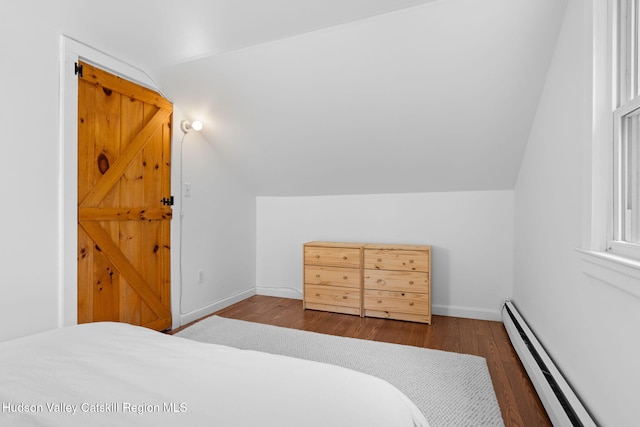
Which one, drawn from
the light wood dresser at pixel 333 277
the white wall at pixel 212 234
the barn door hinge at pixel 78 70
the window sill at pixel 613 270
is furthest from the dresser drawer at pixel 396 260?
the barn door hinge at pixel 78 70

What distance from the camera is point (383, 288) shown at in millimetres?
2984

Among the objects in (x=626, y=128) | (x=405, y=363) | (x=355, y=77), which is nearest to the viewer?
(x=626, y=128)

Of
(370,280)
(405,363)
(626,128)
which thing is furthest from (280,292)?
(626,128)

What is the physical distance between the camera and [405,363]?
6.82 feet

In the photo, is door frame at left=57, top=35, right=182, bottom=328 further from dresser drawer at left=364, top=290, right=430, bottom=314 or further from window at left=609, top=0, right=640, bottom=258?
window at left=609, top=0, right=640, bottom=258

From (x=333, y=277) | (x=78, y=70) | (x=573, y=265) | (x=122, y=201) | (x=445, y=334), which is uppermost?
(x=78, y=70)

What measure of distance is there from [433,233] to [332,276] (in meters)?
1.08

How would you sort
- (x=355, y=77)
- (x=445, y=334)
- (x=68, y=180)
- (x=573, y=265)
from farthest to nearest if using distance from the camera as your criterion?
(x=445, y=334) → (x=355, y=77) → (x=68, y=180) → (x=573, y=265)

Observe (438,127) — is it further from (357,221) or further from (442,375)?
(442,375)

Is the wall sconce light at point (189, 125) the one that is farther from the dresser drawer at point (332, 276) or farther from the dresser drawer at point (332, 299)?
the dresser drawer at point (332, 299)

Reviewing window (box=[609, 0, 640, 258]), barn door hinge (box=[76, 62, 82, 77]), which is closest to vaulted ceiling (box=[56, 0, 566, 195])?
barn door hinge (box=[76, 62, 82, 77])

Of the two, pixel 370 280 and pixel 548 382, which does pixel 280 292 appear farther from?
pixel 548 382

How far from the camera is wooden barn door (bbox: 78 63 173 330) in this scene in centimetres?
209

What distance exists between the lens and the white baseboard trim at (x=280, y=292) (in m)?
3.69
